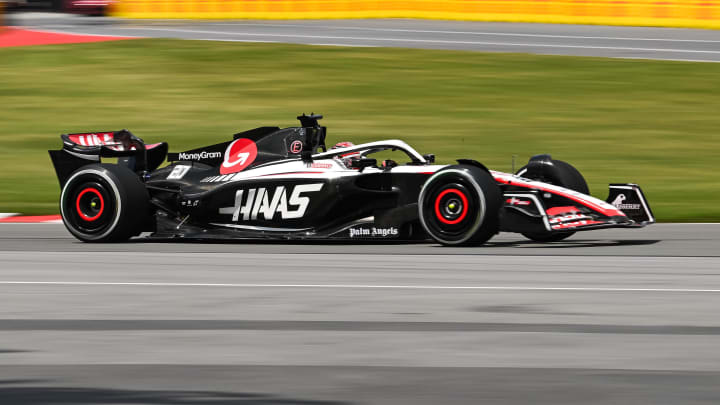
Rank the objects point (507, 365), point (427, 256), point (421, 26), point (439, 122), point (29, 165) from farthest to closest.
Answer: point (421, 26) → point (439, 122) → point (29, 165) → point (427, 256) → point (507, 365)

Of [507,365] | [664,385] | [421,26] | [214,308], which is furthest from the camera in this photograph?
[421,26]

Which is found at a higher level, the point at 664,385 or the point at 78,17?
the point at 78,17

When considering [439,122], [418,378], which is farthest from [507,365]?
[439,122]

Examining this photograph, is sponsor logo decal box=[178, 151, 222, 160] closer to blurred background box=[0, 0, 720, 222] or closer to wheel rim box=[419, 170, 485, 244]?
wheel rim box=[419, 170, 485, 244]

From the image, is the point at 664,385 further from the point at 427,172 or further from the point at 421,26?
the point at 421,26

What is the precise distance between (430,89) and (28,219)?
35.9ft

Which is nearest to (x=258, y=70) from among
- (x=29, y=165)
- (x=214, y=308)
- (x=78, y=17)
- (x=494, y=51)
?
(x=494, y=51)

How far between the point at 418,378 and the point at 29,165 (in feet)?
45.9

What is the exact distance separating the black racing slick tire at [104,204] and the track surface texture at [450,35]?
52.9 ft

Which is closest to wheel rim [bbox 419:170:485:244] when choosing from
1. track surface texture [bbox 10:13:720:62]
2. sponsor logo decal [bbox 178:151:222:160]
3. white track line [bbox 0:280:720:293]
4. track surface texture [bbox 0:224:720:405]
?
track surface texture [bbox 0:224:720:405]

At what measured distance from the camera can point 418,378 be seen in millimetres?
5234

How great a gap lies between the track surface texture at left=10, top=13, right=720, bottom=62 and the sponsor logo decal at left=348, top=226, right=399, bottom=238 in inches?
629

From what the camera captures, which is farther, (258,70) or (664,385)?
(258,70)

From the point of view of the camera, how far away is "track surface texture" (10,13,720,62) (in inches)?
1039
